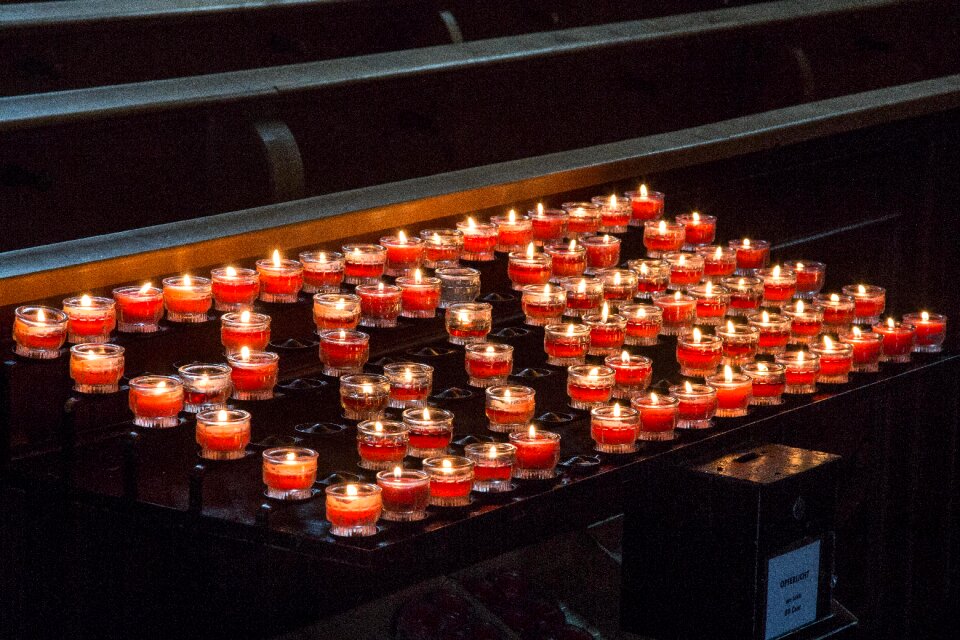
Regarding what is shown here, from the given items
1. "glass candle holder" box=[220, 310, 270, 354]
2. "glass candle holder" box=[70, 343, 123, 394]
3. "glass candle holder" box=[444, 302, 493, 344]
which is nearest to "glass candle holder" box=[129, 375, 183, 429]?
"glass candle holder" box=[70, 343, 123, 394]

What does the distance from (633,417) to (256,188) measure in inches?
49.6

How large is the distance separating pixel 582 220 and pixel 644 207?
327mm

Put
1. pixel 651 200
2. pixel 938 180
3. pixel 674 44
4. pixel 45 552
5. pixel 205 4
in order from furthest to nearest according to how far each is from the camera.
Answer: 1. pixel 938 180
2. pixel 674 44
3. pixel 651 200
4. pixel 205 4
5. pixel 45 552

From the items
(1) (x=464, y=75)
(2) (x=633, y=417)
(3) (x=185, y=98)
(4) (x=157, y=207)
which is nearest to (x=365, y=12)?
(1) (x=464, y=75)

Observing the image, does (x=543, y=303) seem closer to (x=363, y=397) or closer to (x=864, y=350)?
(x=363, y=397)

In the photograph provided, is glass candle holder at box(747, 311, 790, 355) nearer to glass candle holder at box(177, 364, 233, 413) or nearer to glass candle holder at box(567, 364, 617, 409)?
glass candle holder at box(567, 364, 617, 409)

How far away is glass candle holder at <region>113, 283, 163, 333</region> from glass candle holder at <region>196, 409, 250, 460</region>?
0.37 meters

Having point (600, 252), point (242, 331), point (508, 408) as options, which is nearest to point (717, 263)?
point (600, 252)

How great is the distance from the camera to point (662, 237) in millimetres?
5453

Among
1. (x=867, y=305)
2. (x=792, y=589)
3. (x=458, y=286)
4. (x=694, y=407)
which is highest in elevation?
(x=458, y=286)

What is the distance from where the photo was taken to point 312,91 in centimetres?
477

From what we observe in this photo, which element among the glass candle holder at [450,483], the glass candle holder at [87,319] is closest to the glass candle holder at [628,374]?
the glass candle holder at [450,483]

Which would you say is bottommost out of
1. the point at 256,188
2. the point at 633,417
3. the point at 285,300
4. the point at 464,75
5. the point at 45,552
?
the point at 45,552

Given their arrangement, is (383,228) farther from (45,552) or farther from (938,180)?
(938,180)
